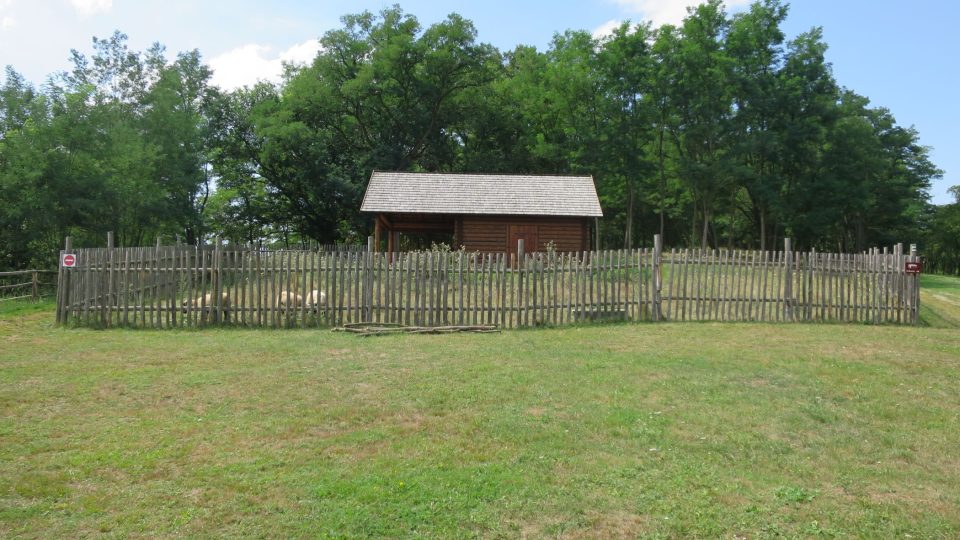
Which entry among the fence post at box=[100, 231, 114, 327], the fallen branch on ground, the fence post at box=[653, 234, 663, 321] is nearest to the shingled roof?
the fence post at box=[653, 234, 663, 321]

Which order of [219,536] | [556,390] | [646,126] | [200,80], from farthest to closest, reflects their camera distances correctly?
[200,80] < [646,126] < [556,390] < [219,536]

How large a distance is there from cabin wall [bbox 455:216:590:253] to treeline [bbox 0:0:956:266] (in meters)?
12.2

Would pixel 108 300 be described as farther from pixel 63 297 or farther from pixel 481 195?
pixel 481 195

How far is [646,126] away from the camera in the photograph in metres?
41.2

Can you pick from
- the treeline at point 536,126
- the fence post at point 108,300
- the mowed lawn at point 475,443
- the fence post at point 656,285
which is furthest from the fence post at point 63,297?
the treeline at point 536,126

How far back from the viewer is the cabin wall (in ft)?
84.8

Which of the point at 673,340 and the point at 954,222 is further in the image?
the point at 954,222

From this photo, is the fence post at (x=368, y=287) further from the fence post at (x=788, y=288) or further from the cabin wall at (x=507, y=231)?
the cabin wall at (x=507, y=231)

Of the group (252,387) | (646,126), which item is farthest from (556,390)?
(646,126)

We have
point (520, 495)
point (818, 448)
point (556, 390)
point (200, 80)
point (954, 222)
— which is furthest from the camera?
point (954, 222)

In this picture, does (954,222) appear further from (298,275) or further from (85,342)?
(85,342)

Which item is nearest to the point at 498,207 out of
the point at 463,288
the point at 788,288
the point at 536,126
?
the point at 463,288

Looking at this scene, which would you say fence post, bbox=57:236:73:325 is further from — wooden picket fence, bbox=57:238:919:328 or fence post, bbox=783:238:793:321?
fence post, bbox=783:238:793:321

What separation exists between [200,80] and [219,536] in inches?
1822
